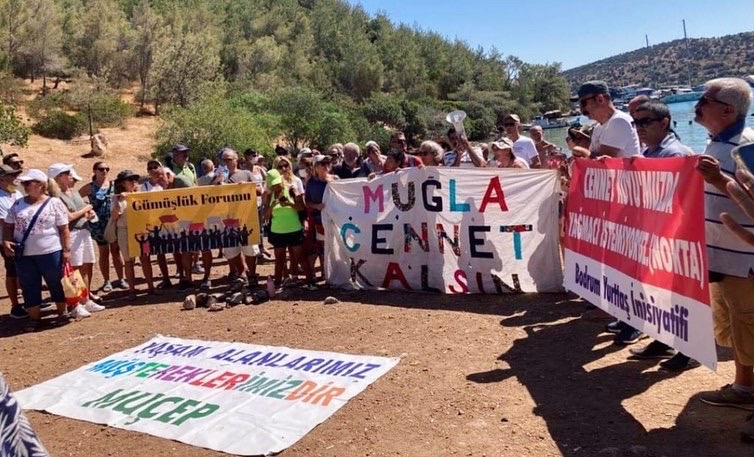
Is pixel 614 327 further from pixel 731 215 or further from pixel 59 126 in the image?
pixel 59 126

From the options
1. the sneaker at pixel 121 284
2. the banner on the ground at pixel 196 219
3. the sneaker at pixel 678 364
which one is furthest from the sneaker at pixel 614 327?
the sneaker at pixel 121 284

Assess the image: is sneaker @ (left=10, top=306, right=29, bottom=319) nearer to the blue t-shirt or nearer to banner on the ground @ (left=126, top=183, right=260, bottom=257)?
banner on the ground @ (left=126, top=183, right=260, bottom=257)

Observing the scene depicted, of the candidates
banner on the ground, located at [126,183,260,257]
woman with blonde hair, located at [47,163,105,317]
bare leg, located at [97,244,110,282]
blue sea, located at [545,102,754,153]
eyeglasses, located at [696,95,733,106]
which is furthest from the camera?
blue sea, located at [545,102,754,153]

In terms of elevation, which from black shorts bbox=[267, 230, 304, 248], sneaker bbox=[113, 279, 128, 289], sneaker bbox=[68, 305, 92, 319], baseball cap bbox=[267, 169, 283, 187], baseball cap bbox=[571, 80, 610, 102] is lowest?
sneaker bbox=[68, 305, 92, 319]

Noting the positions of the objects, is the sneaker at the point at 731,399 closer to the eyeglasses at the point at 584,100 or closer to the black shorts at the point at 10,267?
the eyeglasses at the point at 584,100

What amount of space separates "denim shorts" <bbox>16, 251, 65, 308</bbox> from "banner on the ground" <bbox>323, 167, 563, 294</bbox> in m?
3.31

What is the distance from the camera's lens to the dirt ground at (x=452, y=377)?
4113 millimetres

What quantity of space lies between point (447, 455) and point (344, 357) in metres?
2.06

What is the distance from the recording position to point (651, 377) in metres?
4.90

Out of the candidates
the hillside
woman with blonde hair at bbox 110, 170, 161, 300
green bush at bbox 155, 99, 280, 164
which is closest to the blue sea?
green bush at bbox 155, 99, 280, 164

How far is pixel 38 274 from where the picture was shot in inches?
308

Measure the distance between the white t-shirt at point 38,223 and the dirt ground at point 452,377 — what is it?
3.37 feet

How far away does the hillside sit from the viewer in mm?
127400

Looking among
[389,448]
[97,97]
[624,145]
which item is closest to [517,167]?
[624,145]
